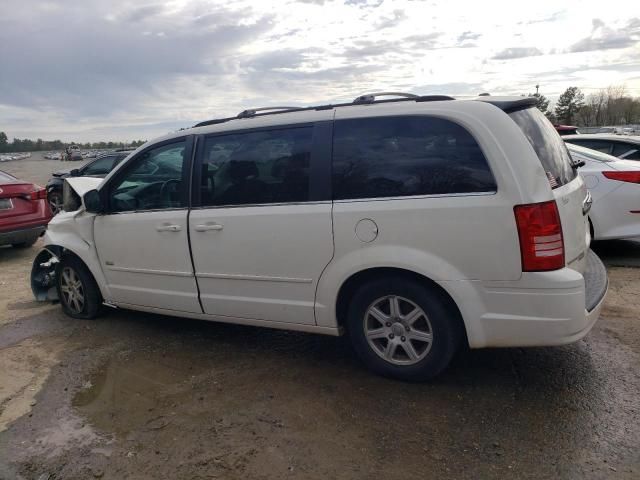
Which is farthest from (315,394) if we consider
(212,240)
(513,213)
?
(513,213)

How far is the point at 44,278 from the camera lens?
19.0 ft

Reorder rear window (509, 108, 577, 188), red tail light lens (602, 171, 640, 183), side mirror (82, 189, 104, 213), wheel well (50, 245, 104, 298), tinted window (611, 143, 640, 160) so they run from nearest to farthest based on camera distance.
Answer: rear window (509, 108, 577, 188) < side mirror (82, 189, 104, 213) < wheel well (50, 245, 104, 298) < red tail light lens (602, 171, 640, 183) < tinted window (611, 143, 640, 160)

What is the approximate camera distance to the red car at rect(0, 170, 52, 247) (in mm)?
8234

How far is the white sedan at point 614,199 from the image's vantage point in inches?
243

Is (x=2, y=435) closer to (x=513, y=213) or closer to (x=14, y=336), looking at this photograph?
(x=14, y=336)

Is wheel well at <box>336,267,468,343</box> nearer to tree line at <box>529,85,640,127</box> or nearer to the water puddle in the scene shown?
the water puddle

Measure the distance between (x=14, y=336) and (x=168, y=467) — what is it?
3.02 m

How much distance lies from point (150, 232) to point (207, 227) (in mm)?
646

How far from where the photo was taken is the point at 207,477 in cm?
273

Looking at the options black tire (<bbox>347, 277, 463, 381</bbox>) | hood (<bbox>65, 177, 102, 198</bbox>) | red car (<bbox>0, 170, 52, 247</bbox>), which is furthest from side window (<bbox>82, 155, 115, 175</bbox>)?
black tire (<bbox>347, 277, 463, 381</bbox>)

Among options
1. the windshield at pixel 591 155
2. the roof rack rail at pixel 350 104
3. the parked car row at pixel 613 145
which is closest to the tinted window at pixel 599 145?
the parked car row at pixel 613 145

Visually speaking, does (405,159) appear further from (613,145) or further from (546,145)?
(613,145)

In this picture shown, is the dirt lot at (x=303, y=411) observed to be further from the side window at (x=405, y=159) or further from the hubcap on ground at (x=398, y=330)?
the side window at (x=405, y=159)

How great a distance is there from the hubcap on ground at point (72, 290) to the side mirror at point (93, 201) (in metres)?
0.84
